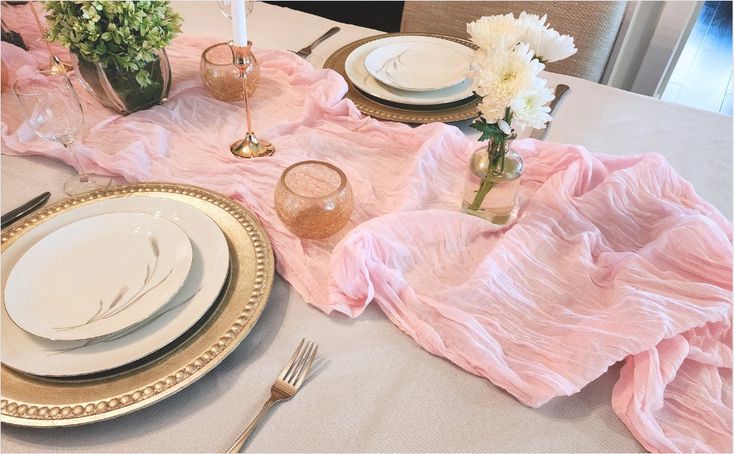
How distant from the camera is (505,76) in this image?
0.56m

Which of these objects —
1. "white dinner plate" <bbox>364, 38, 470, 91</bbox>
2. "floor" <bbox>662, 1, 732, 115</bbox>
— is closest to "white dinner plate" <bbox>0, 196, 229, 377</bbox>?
"white dinner plate" <bbox>364, 38, 470, 91</bbox>

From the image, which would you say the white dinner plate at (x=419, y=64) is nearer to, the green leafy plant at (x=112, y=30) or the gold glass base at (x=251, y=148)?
the gold glass base at (x=251, y=148)

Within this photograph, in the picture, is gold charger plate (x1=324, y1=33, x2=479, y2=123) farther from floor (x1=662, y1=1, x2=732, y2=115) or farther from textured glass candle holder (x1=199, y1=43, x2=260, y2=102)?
floor (x1=662, y1=1, x2=732, y2=115)

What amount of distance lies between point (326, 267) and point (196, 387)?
205 mm

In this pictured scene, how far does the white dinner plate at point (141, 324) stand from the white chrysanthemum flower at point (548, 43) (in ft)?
1.38

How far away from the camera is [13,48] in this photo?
100 cm

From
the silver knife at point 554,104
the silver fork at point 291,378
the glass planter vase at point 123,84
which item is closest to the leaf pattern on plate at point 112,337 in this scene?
the silver fork at point 291,378

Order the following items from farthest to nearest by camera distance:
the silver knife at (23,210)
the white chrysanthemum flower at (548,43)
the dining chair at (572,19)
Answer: the dining chair at (572,19) → the silver knife at (23,210) → the white chrysanthemum flower at (548,43)

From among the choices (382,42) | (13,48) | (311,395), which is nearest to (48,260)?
(311,395)

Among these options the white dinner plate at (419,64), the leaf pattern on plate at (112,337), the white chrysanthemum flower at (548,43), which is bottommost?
the leaf pattern on plate at (112,337)

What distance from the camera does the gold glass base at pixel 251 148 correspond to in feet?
2.69

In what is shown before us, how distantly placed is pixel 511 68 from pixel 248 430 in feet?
1.47

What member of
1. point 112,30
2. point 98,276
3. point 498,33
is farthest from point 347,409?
point 112,30

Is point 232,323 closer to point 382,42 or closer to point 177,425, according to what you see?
point 177,425
